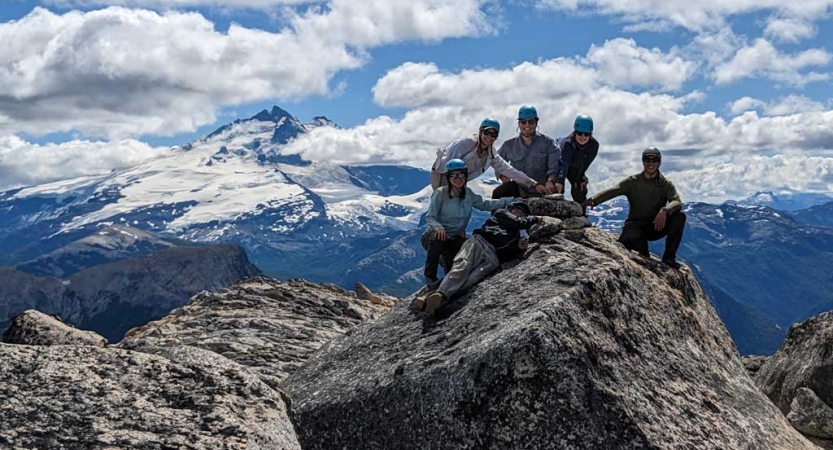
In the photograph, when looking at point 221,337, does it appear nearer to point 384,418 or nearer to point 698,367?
point 384,418

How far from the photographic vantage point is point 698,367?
49.5 ft

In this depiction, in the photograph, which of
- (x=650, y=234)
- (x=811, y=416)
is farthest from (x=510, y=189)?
(x=811, y=416)

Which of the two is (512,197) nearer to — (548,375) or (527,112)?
(527,112)

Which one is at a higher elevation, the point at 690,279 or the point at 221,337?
the point at 690,279

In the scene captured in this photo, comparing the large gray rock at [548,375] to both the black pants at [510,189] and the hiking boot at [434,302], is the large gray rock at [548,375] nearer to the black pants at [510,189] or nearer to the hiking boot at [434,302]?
the hiking boot at [434,302]

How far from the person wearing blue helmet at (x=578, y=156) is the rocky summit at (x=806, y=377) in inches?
334

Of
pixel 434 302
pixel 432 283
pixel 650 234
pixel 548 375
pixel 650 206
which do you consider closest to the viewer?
pixel 548 375

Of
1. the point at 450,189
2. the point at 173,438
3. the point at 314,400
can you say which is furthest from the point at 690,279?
the point at 173,438

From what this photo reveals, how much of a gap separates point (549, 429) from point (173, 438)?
631 centimetres

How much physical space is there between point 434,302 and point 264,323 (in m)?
14.9

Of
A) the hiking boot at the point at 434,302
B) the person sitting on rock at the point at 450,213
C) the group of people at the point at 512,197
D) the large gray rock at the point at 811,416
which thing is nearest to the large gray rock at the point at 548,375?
the hiking boot at the point at 434,302

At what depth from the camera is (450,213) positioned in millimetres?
17672

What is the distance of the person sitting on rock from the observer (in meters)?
17.3

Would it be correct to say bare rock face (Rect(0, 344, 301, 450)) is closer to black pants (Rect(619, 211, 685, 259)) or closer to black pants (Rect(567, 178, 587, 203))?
black pants (Rect(619, 211, 685, 259))
